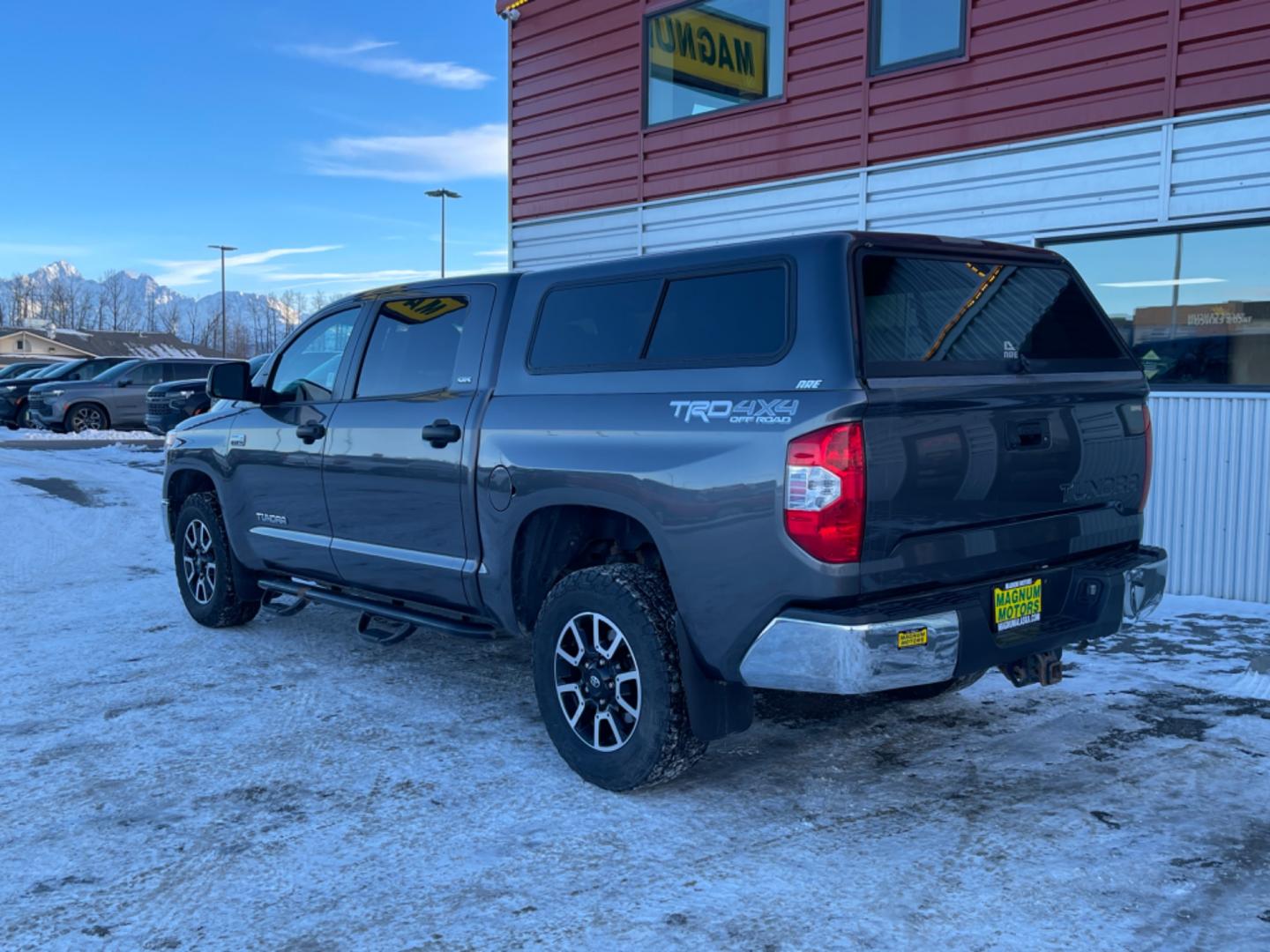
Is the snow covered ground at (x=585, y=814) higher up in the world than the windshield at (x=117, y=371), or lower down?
lower down

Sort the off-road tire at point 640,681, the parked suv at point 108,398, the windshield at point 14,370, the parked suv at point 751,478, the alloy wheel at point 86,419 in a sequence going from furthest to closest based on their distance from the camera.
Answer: the windshield at point 14,370 < the alloy wheel at point 86,419 < the parked suv at point 108,398 < the off-road tire at point 640,681 < the parked suv at point 751,478

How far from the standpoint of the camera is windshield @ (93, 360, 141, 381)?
22.6 meters

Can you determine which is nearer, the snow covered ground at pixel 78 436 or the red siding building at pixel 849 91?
the red siding building at pixel 849 91

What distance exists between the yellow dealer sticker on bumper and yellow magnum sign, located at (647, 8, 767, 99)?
25.7ft

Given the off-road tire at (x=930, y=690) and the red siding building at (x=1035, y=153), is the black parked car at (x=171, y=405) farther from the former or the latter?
the off-road tire at (x=930, y=690)

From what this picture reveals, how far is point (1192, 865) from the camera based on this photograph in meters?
3.33

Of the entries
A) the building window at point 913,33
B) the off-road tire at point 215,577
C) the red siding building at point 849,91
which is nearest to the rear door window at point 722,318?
the off-road tire at point 215,577

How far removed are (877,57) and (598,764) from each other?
23.5 ft

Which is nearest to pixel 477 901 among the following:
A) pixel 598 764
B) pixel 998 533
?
pixel 598 764

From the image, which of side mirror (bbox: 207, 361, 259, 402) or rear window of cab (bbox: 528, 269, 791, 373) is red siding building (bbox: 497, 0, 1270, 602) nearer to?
rear window of cab (bbox: 528, 269, 791, 373)

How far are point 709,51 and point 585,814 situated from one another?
8575mm

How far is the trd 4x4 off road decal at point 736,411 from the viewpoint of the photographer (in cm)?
342

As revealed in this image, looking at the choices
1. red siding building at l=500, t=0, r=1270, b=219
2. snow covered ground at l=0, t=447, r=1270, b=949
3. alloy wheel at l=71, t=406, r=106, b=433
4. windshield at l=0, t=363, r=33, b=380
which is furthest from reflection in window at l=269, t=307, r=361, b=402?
windshield at l=0, t=363, r=33, b=380

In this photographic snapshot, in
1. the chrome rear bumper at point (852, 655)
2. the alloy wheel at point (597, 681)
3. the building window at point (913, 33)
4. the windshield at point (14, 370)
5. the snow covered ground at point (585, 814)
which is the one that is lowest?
the snow covered ground at point (585, 814)
